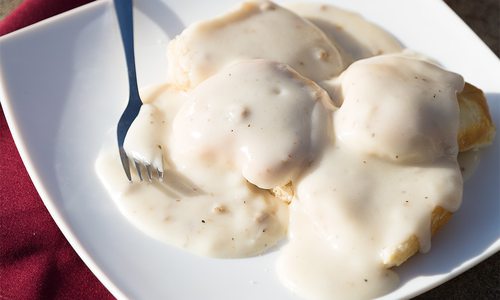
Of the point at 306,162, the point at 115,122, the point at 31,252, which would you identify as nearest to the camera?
the point at 306,162

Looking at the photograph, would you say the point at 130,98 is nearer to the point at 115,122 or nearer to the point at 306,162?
the point at 115,122

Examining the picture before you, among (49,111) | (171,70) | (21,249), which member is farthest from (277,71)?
(21,249)

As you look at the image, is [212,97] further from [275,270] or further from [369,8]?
[369,8]

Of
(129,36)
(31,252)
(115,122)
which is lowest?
(31,252)

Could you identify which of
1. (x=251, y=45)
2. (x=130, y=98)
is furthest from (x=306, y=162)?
(x=130, y=98)

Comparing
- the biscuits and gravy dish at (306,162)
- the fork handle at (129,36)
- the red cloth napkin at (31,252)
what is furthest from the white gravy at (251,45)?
the red cloth napkin at (31,252)

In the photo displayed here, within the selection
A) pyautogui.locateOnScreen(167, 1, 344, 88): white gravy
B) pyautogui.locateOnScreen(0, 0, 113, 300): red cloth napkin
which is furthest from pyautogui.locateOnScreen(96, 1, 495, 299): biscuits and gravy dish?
pyautogui.locateOnScreen(0, 0, 113, 300): red cloth napkin
